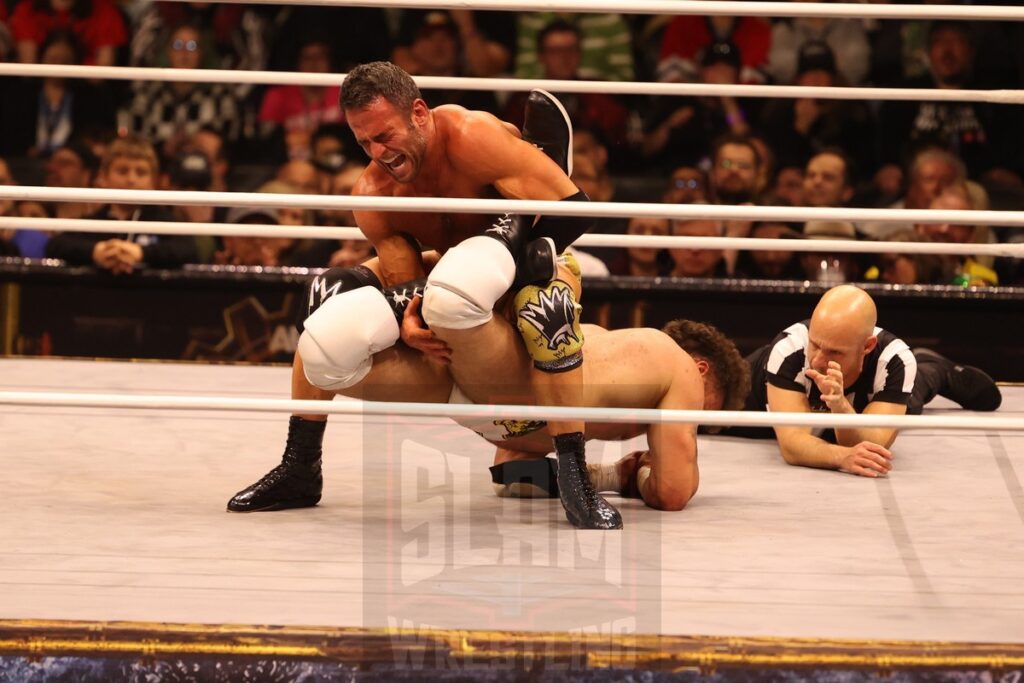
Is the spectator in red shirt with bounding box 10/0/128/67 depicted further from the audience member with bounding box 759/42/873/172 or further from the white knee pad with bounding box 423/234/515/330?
the white knee pad with bounding box 423/234/515/330

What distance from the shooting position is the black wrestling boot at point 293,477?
6.18 ft

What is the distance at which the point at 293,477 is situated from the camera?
6.22 feet

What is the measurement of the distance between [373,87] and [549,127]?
0.34 m

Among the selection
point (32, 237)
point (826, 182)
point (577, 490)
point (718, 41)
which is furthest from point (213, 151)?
point (577, 490)

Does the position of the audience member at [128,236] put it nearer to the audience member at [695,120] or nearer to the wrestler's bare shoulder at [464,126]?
the audience member at [695,120]

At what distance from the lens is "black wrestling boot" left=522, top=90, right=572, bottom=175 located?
1.94 metres

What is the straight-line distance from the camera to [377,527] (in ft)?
5.90

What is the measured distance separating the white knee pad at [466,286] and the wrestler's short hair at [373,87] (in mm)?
211

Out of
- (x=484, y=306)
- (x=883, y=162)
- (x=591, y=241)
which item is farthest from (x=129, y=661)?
(x=883, y=162)

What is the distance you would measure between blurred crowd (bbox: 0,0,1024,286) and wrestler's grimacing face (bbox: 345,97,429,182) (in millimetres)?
1803

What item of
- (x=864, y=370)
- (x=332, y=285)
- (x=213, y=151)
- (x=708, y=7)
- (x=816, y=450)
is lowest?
(x=816, y=450)

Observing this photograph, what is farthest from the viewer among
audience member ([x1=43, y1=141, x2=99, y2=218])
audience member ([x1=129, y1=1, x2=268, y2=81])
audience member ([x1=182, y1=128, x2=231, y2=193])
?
audience member ([x1=129, y1=1, x2=268, y2=81])

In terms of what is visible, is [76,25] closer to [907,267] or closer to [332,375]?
[907,267]

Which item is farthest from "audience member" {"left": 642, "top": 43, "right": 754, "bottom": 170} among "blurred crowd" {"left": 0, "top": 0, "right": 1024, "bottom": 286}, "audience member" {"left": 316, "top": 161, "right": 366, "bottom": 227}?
"audience member" {"left": 316, "top": 161, "right": 366, "bottom": 227}
